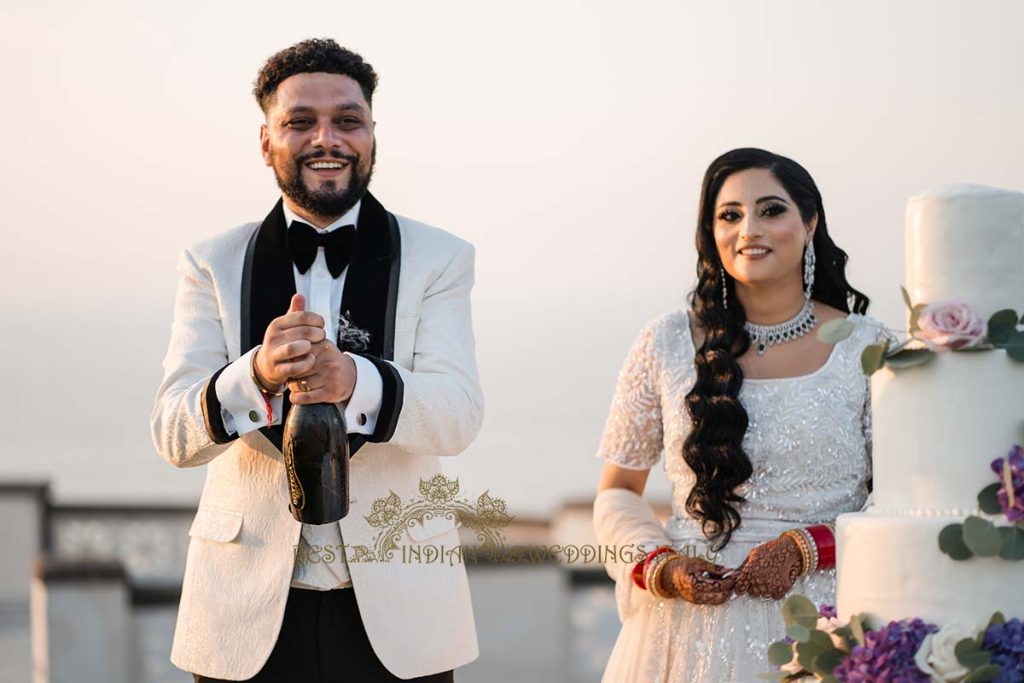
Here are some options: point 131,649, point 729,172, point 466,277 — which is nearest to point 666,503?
point 131,649

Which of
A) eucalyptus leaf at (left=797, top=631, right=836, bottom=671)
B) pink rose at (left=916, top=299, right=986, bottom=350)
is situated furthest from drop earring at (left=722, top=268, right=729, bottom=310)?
eucalyptus leaf at (left=797, top=631, right=836, bottom=671)

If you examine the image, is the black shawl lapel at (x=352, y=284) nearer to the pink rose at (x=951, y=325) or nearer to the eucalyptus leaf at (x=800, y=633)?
the eucalyptus leaf at (x=800, y=633)

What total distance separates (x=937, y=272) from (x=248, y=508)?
1609 mm

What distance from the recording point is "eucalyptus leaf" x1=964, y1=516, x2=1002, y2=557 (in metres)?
3.30

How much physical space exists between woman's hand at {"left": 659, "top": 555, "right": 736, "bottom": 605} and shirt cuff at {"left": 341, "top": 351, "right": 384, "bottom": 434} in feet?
3.70

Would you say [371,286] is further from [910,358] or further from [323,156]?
[910,358]

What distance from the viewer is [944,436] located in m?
3.44

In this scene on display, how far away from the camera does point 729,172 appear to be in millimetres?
4605

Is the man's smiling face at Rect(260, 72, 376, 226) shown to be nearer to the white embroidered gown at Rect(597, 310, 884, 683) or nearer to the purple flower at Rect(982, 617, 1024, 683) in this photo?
the white embroidered gown at Rect(597, 310, 884, 683)

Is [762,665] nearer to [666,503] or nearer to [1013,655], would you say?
[1013,655]

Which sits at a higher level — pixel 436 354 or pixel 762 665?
pixel 436 354

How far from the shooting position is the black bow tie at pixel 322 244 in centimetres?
384

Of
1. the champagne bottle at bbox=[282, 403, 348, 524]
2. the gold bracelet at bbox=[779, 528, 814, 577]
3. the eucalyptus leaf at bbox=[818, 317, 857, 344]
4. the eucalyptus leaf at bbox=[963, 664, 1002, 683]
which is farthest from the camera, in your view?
the gold bracelet at bbox=[779, 528, 814, 577]

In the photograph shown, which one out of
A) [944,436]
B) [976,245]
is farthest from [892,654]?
[976,245]
